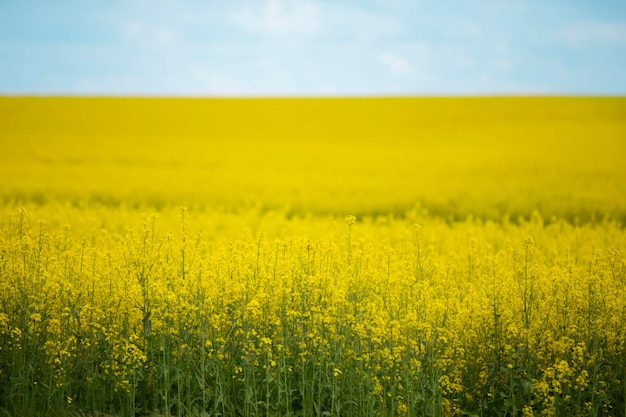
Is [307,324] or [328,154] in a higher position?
[328,154]

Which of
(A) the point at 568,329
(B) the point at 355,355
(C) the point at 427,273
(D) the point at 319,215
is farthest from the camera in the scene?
(D) the point at 319,215

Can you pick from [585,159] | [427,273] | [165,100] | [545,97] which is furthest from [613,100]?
[427,273]

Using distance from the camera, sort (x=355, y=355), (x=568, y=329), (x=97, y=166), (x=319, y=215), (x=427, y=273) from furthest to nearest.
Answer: (x=97, y=166)
(x=319, y=215)
(x=427, y=273)
(x=568, y=329)
(x=355, y=355)

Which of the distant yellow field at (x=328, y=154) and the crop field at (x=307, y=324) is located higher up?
the distant yellow field at (x=328, y=154)

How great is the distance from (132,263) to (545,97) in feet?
102

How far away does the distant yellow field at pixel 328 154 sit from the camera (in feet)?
51.2

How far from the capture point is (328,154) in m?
21.1

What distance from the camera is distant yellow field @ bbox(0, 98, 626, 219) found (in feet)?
51.2

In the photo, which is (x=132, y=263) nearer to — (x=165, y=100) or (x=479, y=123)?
(x=479, y=123)

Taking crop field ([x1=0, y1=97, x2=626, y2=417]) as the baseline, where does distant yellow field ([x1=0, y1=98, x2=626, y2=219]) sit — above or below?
above

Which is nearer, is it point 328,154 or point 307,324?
point 307,324

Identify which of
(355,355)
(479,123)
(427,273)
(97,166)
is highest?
(479,123)

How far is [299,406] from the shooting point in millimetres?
6699

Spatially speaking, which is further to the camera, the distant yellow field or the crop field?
the distant yellow field
